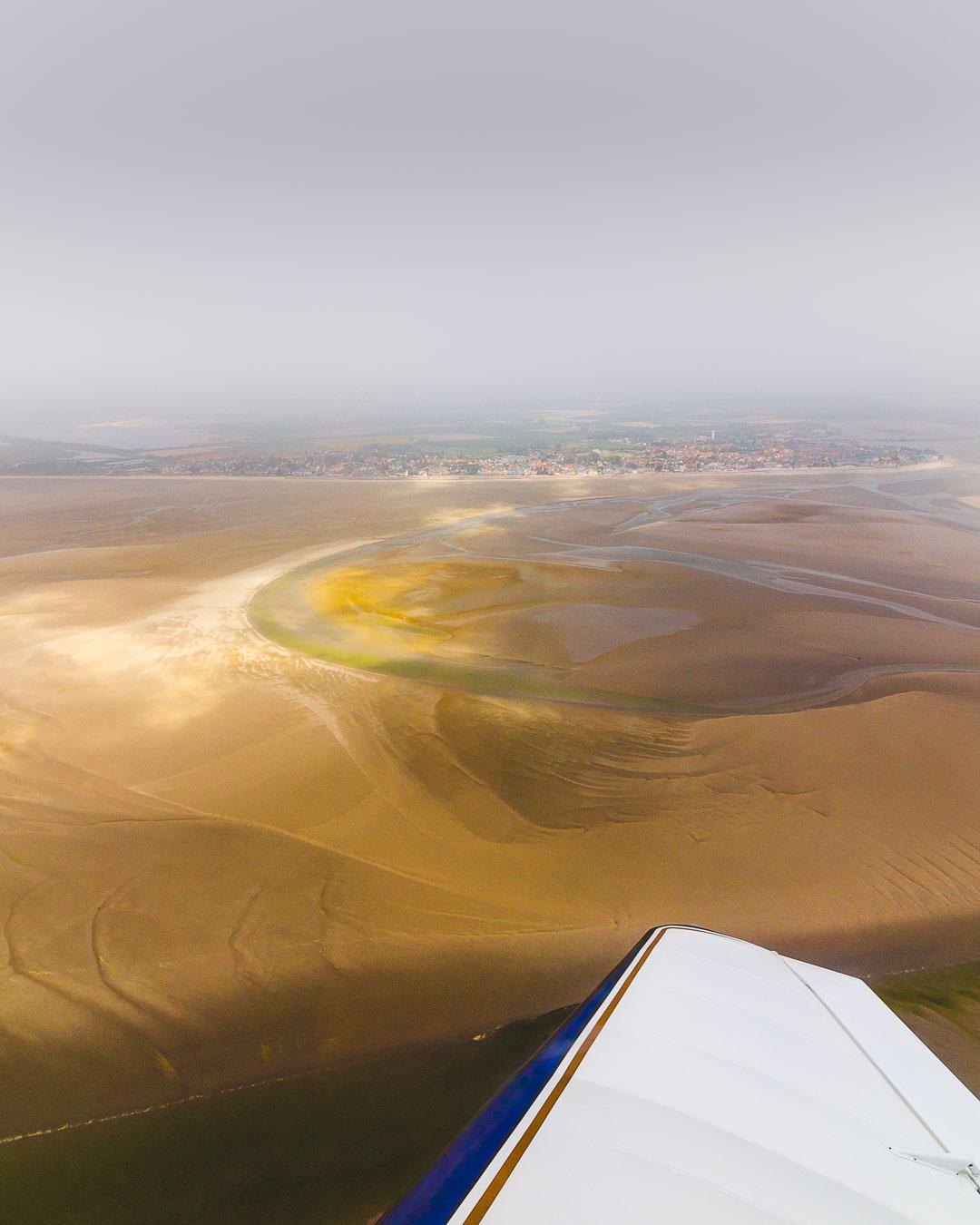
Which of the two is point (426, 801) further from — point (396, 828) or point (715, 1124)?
point (715, 1124)

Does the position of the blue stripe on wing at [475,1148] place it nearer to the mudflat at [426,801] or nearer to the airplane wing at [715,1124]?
the airplane wing at [715,1124]

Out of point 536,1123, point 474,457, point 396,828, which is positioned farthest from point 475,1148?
point 474,457

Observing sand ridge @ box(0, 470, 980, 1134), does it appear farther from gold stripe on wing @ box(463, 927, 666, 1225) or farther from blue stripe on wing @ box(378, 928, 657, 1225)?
blue stripe on wing @ box(378, 928, 657, 1225)

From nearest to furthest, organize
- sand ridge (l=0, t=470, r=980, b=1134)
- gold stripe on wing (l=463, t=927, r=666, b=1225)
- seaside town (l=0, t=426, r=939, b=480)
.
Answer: gold stripe on wing (l=463, t=927, r=666, b=1225), sand ridge (l=0, t=470, r=980, b=1134), seaside town (l=0, t=426, r=939, b=480)

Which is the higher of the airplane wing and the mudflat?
the airplane wing

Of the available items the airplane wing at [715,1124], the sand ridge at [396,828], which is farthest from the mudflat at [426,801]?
the airplane wing at [715,1124]

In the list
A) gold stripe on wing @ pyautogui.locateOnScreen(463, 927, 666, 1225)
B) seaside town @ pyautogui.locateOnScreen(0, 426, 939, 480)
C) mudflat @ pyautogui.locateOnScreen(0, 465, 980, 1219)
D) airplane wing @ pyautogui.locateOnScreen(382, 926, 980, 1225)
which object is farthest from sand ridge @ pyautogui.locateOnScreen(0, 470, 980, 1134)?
seaside town @ pyautogui.locateOnScreen(0, 426, 939, 480)

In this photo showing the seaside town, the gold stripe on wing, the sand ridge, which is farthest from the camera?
the seaside town

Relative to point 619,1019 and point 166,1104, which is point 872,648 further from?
point 166,1104
